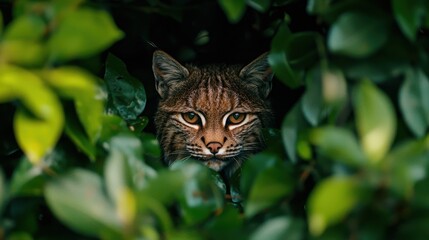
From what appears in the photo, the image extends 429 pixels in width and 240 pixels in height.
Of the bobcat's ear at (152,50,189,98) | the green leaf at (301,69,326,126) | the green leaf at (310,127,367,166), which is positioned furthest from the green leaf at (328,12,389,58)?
the bobcat's ear at (152,50,189,98)

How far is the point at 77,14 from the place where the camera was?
1176 millimetres

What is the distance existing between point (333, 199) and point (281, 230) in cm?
19

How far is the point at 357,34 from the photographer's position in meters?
1.30

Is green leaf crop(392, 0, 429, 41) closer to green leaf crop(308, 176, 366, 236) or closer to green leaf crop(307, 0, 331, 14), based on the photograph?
green leaf crop(307, 0, 331, 14)

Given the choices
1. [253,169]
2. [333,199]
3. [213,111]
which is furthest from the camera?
[213,111]

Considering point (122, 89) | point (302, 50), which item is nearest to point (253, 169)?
point (302, 50)

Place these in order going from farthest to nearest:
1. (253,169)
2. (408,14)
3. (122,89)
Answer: (122,89)
(253,169)
(408,14)

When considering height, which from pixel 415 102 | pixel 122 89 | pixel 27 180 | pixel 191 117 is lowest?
pixel 191 117

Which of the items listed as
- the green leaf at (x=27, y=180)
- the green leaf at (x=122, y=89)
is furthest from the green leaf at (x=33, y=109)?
the green leaf at (x=122, y=89)

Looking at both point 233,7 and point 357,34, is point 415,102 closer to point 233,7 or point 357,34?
point 357,34

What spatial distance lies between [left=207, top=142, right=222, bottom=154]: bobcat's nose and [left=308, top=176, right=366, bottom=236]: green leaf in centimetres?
187

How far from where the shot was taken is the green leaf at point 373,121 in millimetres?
1110

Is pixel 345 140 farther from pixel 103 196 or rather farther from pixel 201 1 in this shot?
pixel 201 1

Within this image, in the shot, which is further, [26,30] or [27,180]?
[27,180]
